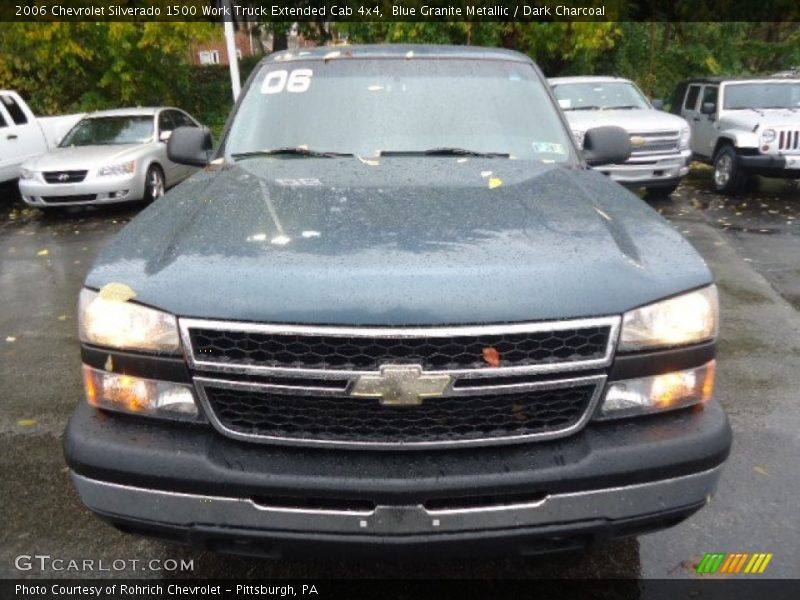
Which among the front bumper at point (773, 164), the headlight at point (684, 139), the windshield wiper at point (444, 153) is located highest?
the windshield wiper at point (444, 153)

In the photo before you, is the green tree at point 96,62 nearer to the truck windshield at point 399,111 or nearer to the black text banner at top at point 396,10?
the black text banner at top at point 396,10

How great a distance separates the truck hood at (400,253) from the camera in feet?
6.40

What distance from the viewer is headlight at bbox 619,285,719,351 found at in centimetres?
204

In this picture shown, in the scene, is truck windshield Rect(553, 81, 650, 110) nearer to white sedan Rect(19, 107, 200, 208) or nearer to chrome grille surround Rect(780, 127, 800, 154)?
chrome grille surround Rect(780, 127, 800, 154)

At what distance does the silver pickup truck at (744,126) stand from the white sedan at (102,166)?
28.0ft

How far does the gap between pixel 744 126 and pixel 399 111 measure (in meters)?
9.29

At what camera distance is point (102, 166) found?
10023mm

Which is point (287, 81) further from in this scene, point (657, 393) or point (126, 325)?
point (657, 393)

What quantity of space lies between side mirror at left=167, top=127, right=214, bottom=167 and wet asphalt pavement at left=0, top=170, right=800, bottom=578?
1617mm

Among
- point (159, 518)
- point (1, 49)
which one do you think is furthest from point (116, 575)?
point (1, 49)

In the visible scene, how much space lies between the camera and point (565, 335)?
1985mm

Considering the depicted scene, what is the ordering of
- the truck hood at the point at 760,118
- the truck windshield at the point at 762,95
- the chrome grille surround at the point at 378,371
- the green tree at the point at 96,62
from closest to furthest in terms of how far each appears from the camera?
the chrome grille surround at the point at 378,371 → the truck hood at the point at 760,118 → the truck windshield at the point at 762,95 → the green tree at the point at 96,62

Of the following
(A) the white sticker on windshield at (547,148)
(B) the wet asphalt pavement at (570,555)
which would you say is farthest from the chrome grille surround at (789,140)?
(A) the white sticker on windshield at (547,148)

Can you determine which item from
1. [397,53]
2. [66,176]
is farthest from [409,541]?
[66,176]
